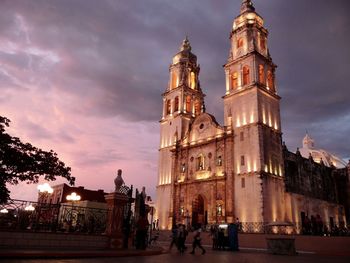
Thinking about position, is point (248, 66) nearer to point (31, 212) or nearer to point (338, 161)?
point (31, 212)

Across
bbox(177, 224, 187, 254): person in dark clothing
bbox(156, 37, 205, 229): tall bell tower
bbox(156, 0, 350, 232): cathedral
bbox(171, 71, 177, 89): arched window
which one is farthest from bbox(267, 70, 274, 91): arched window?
bbox(177, 224, 187, 254): person in dark clothing

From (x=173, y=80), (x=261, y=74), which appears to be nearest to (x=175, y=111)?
(x=173, y=80)

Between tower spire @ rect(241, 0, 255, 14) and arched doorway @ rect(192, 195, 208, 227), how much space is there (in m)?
23.5

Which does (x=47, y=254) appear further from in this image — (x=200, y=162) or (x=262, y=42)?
(x=262, y=42)

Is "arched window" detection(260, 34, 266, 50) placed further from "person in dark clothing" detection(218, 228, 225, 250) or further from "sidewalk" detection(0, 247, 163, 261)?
"sidewalk" detection(0, 247, 163, 261)

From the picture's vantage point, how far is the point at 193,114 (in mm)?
41969

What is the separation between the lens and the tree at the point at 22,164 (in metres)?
14.1

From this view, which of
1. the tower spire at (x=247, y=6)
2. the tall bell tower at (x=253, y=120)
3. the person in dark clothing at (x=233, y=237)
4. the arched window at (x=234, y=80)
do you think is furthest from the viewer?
the tower spire at (x=247, y=6)

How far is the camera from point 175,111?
41.9 meters

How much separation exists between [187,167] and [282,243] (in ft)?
73.7

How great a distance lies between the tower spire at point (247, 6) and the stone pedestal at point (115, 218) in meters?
32.4

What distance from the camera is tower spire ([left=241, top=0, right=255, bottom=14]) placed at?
126 ft

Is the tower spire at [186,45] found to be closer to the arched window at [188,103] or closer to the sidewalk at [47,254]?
the arched window at [188,103]

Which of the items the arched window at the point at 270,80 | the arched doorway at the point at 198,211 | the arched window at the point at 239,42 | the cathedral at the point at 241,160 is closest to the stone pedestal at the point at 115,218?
the cathedral at the point at 241,160
